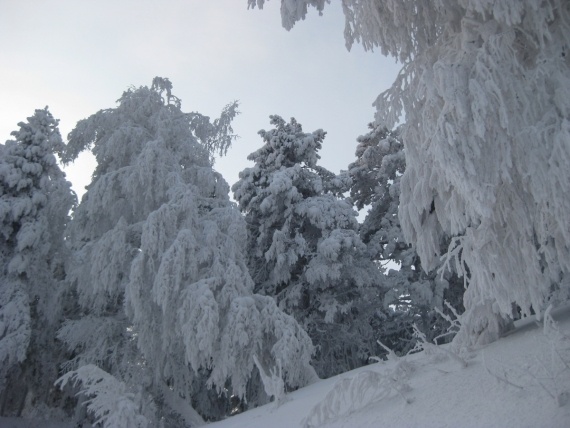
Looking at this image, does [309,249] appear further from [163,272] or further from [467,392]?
[467,392]

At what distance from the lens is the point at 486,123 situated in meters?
4.26

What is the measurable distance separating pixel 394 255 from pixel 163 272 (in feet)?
34.3

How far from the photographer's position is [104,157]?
1323cm

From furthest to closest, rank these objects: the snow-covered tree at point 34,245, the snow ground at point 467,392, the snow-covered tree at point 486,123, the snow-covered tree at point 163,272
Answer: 1. the snow-covered tree at point 34,245
2. the snow-covered tree at point 163,272
3. the snow-covered tree at point 486,123
4. the snow ground at point 467,392

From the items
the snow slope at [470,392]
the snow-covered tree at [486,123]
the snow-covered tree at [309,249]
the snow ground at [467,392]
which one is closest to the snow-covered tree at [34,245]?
the snow-covered tree at [309,249]

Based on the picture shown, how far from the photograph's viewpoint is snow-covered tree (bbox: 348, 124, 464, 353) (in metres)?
16.7

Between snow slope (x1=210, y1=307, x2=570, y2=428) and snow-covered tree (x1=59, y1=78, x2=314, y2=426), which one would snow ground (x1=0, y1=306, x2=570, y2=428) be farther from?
snow-covered tree (x1=59, y1=78, x2=314, y2=426)

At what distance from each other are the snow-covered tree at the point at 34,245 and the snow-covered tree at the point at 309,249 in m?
6.48

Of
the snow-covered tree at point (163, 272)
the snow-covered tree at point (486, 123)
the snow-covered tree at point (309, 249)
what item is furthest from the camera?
the snow-covered tree at point (309, 249)

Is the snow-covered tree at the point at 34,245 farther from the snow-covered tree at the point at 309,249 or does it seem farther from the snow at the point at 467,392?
the snow at the point at 467,392

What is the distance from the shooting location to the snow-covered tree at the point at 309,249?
16250mm

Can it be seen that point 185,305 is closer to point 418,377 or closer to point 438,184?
→ point 418,377

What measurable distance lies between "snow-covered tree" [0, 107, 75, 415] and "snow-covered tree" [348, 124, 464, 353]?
1079 centimetres

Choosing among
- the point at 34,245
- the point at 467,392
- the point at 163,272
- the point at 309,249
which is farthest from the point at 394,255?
the point at 467,392
